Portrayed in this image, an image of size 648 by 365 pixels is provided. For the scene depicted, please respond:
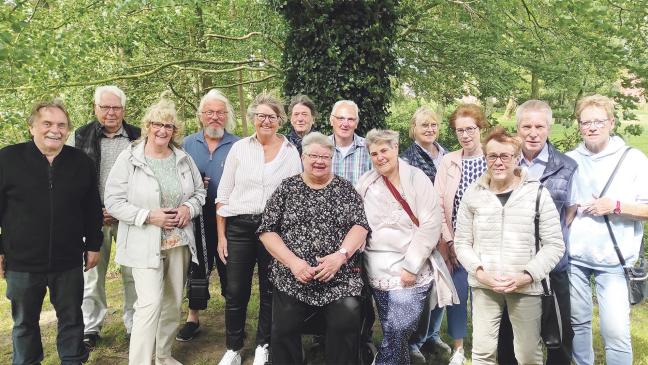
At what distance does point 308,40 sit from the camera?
5469 millimetres

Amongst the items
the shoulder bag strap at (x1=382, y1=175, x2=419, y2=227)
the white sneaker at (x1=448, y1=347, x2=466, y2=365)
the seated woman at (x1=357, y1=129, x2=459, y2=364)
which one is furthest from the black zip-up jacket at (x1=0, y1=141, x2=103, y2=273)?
the white sneaker at (x1=448, y1=347, x2=466, y2=365)

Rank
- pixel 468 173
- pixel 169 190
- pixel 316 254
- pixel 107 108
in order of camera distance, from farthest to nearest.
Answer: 1. pixel 107 108
2. pixel 468 173
3. pixel 169 190
4. pixel 316 254

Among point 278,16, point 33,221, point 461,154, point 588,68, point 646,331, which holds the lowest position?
point 646,331

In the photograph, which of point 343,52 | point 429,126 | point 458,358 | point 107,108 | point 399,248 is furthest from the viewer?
point 343,52

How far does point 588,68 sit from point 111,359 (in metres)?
6.76

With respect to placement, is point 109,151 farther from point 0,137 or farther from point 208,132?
point 0,137

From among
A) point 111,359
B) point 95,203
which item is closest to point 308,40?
point 95,203

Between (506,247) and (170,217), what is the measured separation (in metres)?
2.37

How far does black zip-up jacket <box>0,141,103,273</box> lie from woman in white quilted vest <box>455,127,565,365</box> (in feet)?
9.12

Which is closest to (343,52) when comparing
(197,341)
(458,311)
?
(458,311)

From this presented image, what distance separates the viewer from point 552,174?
3178 millimetres

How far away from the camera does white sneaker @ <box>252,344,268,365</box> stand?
376cm

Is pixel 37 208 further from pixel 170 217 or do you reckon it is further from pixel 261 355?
pixel 261 355

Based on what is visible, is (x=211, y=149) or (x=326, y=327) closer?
(x=326, y=327)
